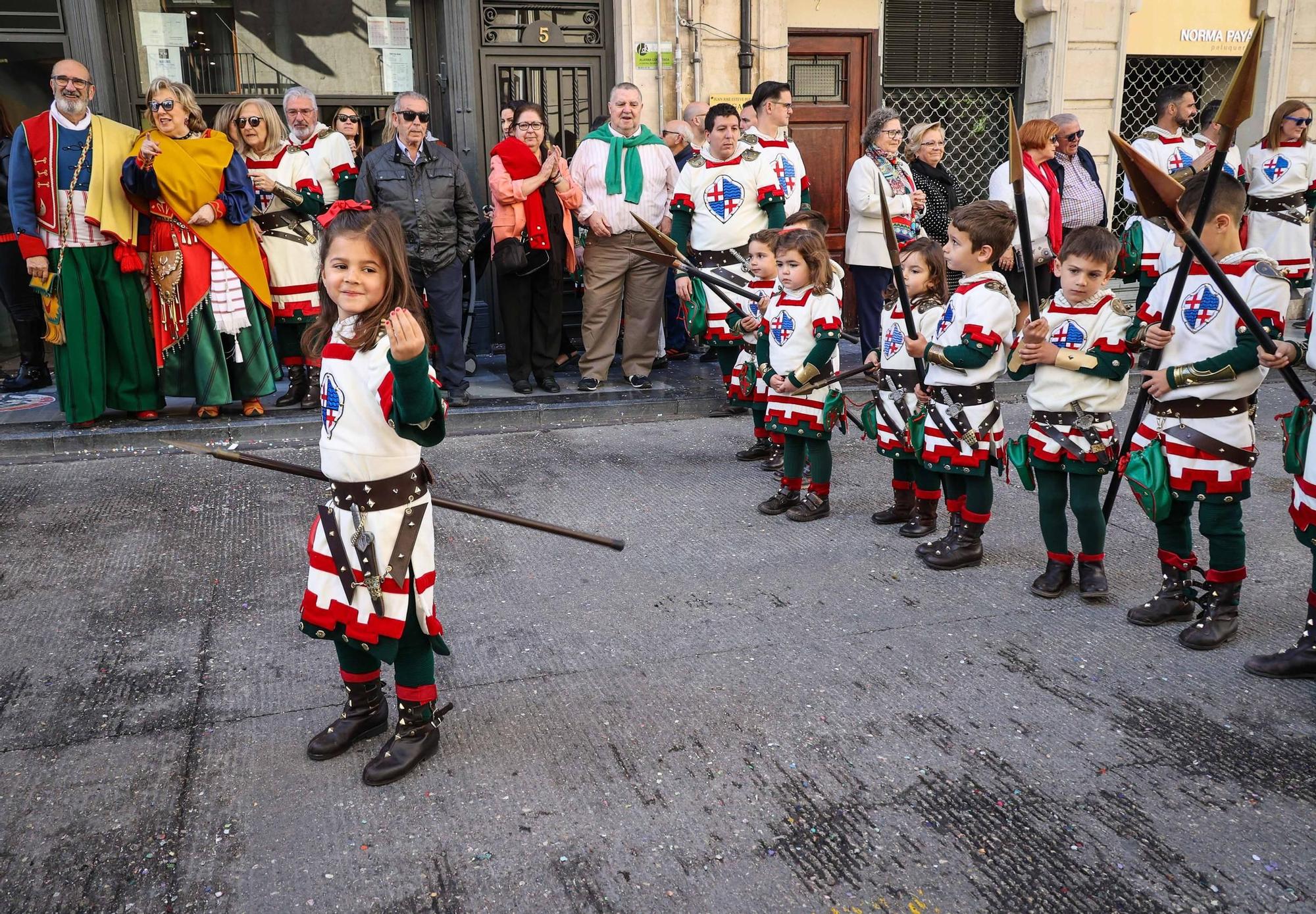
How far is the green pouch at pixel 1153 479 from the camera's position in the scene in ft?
12.7

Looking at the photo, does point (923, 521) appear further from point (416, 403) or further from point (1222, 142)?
point (416, 403)

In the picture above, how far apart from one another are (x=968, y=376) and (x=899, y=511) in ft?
3.09

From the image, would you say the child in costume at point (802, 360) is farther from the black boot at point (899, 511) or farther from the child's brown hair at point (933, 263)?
the child's brown hair at point (933, 263)

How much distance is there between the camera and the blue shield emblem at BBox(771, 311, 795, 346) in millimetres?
5289

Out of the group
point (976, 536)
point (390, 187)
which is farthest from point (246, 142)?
point (976, 536)

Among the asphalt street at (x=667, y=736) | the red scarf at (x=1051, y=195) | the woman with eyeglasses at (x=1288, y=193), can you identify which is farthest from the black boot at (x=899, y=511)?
the woman with eyeglasses at (x=1288, y=193)

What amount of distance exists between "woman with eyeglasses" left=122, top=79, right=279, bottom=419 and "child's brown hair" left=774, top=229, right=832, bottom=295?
11.2 ft

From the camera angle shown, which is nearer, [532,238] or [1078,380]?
[1078,380]

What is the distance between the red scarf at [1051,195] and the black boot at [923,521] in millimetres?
3505

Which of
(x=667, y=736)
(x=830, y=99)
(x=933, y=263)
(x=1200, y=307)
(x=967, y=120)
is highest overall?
(x=830, y=99)

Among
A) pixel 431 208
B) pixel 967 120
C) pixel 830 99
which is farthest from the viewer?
pixel 967 120

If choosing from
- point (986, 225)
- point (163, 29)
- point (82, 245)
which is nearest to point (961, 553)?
point (986, 225)

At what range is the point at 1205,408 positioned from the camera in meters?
3.82

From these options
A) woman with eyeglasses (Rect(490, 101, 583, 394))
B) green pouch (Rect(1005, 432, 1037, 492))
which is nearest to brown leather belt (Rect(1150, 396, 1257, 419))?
green pouch (Rect(1005, 432, 1037, 492))
